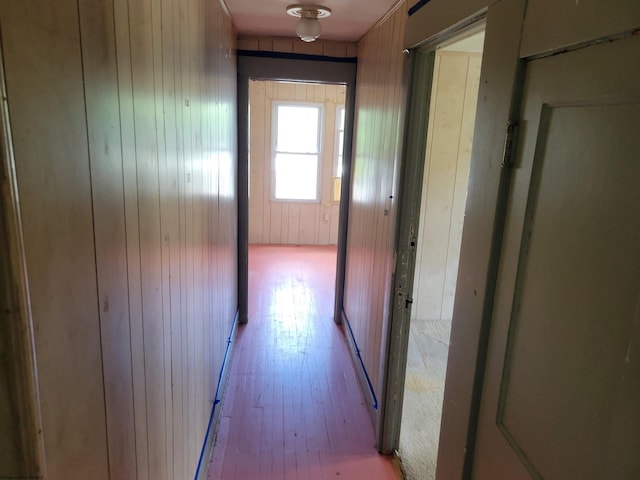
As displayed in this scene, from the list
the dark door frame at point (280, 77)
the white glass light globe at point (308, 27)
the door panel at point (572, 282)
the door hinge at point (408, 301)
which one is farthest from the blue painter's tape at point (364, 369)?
the white glass light globe at point (308, 27)

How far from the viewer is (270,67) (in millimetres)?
3285

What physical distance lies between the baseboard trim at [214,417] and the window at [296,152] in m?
3.67

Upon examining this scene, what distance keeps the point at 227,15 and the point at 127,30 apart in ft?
6.14

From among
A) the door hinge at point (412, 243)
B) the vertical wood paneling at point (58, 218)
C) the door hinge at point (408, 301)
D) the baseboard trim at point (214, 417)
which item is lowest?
the baseboard trim at point (214, 417)

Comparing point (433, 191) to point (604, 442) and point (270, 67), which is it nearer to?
point (270, 67)

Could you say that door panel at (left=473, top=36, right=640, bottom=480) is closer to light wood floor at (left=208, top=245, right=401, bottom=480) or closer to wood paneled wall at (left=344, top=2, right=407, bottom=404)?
wood paneled wall at (left=344, top=2, right=407, bottom=404)

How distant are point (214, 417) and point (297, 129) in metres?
4.91

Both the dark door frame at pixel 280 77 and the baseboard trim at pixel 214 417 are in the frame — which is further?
the dark door frame at pixel 280 77

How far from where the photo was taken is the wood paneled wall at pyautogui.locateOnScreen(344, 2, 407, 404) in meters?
2.20

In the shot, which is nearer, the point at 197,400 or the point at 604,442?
the point at 604,442

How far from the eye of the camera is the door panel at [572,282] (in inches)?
26.8

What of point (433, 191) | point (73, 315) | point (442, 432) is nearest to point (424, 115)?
point (442, 432)

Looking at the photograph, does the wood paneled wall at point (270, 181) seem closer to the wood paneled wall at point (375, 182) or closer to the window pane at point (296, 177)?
the window pane at point (296, 177)

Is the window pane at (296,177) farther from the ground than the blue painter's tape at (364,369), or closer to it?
farther from the ground
